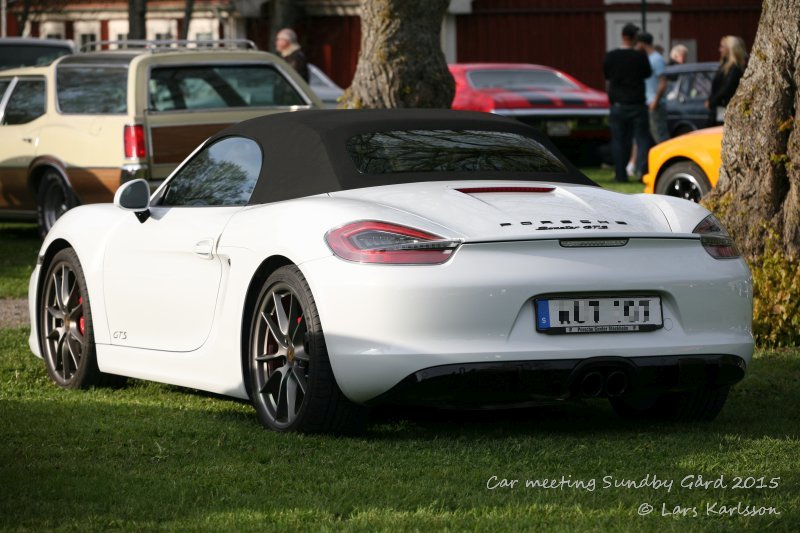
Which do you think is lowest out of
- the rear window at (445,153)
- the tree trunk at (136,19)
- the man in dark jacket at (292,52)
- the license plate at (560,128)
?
the license plate at (560,128)

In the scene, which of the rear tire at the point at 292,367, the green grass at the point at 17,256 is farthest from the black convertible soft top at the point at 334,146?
the green grass at the point at 17,256

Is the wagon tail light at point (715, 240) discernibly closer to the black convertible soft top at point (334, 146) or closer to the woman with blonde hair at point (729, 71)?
the black convertible soft top at point (334, 146)

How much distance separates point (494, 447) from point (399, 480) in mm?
689

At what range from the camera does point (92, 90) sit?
15.0m

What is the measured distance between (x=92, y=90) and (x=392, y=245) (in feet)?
31.5

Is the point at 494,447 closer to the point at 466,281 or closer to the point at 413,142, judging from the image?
the point at 466,281

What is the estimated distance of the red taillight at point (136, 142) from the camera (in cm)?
1392

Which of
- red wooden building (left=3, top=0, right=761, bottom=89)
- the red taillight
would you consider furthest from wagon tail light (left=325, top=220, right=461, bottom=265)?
red wooden building (left=3, top=0, right=761, bottom=89)

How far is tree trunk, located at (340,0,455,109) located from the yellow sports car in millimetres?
1966

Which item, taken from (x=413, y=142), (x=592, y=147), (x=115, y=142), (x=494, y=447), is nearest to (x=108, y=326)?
(x=413, y=142)

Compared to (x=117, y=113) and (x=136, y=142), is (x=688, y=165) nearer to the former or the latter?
(x=136, y=142)

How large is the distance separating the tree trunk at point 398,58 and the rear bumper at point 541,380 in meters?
8.01

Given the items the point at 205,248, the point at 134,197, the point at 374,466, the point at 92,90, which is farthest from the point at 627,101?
the point at 374,466

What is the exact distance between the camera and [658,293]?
6109 millimetres
